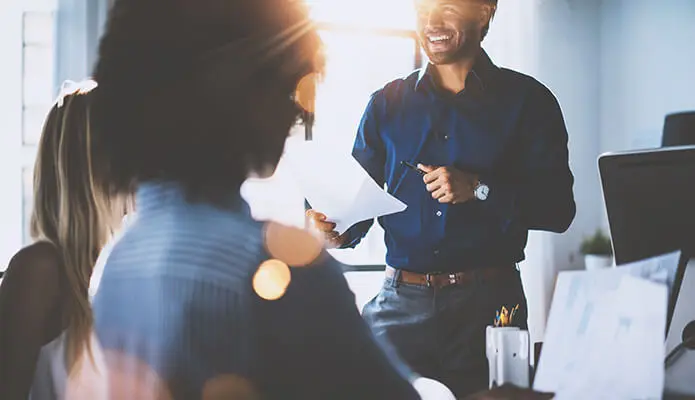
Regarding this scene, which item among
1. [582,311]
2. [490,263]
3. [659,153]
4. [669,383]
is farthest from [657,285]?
[490,263]

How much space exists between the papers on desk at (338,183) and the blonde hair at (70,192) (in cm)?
40

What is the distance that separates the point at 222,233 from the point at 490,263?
1326 millimetres

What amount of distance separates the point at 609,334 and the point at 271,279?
48cm

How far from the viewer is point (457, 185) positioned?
66.9 inches

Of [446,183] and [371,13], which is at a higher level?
[371,13]

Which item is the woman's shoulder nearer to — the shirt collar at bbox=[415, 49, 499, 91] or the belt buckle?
the belt buckle

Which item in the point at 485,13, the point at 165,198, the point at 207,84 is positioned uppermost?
the point at 485,13

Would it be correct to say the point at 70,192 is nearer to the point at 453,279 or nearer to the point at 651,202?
the point at 453,279

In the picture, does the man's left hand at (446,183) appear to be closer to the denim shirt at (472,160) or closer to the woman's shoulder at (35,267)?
the denim shirt at (472,160)

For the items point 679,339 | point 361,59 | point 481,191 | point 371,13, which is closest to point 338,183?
point 481,191

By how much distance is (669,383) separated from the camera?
3.38ft

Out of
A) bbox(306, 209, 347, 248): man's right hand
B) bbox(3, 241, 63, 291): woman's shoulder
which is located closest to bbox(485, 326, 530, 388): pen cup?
bbox(306, 209, 347, 248): man's right hand

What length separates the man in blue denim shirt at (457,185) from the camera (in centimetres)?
180

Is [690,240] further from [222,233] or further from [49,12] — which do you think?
[49,12]
